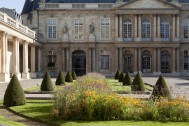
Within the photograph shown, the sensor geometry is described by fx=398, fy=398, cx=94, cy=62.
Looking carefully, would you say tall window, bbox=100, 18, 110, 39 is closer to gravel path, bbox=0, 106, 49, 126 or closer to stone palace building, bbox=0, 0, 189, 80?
stone palace building, bbox=0, 0, 189, 80

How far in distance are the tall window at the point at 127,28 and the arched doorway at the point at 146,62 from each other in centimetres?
318

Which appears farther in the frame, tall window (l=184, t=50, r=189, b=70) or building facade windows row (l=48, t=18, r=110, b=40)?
building facade windows row (l=48, t=18, r=110, b=40)

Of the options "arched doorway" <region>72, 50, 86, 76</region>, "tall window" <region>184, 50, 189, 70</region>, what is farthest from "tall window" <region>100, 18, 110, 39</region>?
"tall window" <region>184, 50, 189, 70</region>

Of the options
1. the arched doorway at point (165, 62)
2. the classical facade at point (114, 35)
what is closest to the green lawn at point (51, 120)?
the classical facade at point (114, 35)

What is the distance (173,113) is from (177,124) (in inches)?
28.9

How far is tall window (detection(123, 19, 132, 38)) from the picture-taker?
51.3 m

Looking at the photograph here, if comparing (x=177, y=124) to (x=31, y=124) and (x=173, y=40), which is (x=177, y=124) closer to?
(x=31, y=124)

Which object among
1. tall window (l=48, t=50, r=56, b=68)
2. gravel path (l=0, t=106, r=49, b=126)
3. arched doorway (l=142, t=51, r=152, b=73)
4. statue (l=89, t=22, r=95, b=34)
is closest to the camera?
gravel path (l=0, t=106, r=49, b=126)

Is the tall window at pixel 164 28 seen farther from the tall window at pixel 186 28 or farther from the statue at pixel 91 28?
the statue at pixel 91 28

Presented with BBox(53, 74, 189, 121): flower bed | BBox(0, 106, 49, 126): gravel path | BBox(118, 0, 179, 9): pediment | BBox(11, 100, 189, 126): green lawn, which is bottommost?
BBox(0, 106, 49, 126): gravel path

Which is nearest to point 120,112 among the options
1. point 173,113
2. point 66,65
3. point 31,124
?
point 173,113

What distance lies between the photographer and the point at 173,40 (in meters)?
50.8

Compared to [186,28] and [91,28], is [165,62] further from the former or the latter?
[91,28]

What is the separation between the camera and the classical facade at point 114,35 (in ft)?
166
